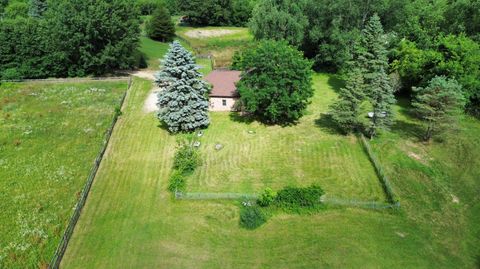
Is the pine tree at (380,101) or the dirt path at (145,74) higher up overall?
the pine tree at (380,101)

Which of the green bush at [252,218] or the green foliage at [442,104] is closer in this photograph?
the green bush at [252,218]

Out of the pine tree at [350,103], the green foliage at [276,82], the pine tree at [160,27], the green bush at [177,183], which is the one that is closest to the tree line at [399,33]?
the pine tree at [350,103]

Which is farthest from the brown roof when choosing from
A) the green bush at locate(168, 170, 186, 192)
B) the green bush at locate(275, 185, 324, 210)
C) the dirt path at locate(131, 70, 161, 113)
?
the green bush at locate(275, 185, 324, 210)

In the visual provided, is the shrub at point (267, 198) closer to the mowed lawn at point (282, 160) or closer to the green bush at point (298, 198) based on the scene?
the green bush at point (298, 198)

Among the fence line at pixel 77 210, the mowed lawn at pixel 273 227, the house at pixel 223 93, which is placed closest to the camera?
the fence line at pixel 77 210

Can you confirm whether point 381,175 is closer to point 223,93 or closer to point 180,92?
point 223,93

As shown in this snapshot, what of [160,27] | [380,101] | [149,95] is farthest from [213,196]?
[160,27]

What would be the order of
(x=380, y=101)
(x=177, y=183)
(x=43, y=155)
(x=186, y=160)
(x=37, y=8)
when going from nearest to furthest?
(x=177, y=183) → (x=186, y=160) → (x=43, y=155) → (x=380, y=101) → (x=37, y=8)
